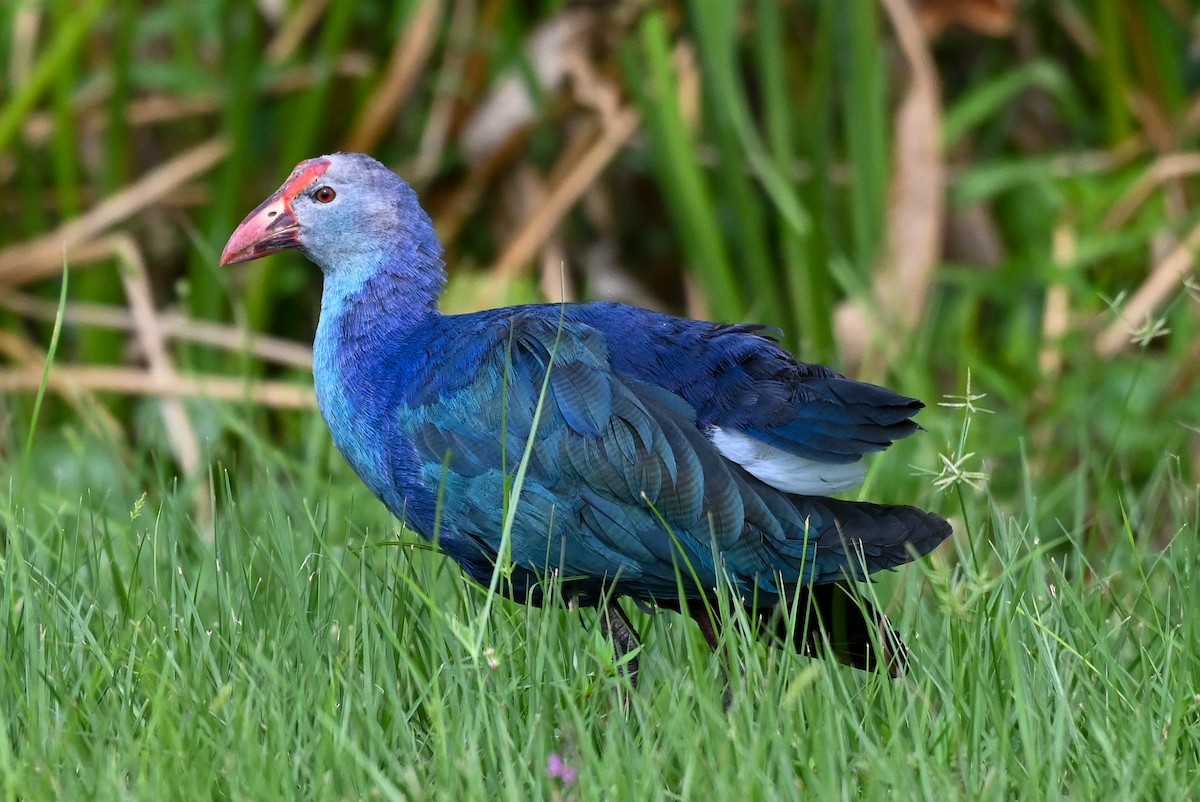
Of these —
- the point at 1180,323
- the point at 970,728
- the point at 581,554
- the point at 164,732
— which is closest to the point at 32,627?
the point at 164,732

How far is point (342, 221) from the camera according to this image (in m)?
2.31

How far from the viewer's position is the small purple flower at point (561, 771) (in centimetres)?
160

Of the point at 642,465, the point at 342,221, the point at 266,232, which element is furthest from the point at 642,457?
the point at 266,232

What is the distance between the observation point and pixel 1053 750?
1647 mm

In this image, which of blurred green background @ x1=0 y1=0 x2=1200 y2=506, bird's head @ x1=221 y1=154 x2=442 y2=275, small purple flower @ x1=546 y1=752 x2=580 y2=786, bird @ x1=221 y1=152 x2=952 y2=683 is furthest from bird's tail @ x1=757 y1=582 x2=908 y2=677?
blurred green background @ x1=0 y1=0 x2=1200 y2=506

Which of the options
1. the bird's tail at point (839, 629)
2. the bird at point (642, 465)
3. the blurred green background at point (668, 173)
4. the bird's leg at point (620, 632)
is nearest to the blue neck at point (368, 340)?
the bird at point (642, 465)

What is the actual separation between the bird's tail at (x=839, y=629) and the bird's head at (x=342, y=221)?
72cm

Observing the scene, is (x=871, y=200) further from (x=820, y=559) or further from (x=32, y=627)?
(x=32, y=627)

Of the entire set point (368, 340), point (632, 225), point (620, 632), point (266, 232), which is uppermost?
point (266, 232)

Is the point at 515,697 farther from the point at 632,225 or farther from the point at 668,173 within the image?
the point at 632,225

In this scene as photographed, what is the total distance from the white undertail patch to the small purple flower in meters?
0.54

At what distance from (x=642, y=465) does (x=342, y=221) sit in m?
0.62

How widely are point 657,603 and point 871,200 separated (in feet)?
5.29

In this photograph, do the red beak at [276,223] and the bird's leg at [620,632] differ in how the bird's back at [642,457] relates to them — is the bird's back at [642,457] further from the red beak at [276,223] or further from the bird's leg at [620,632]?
the red beak at [276,223]
